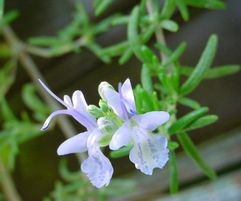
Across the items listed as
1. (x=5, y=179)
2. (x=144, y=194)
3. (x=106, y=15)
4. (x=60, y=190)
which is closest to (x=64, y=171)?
(x=60, y=190)

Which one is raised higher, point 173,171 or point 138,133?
point 138,133

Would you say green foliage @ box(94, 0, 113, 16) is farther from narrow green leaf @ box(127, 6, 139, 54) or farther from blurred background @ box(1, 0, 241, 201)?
blurred background @ box(1, 0, 241, 201)

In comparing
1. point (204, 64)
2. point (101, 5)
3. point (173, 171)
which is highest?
point (101, 5)

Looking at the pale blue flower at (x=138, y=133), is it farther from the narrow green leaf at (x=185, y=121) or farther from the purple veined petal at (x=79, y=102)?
the narrow green leaf at (x=185, y=121)

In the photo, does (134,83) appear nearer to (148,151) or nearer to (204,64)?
(204,64)

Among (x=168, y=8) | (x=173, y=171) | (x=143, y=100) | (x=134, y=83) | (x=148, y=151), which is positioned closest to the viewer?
(x=148, y=151)

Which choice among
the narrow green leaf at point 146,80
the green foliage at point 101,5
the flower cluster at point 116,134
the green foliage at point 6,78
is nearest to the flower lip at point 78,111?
the flower cluster at point 116,134

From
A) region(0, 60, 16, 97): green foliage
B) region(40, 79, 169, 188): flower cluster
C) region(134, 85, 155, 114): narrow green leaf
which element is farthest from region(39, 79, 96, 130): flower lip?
region(0, 60, 16, 97): green foliage

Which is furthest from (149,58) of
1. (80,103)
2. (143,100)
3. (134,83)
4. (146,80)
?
(134,83)

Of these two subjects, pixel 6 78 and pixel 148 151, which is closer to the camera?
pixel 148 151
